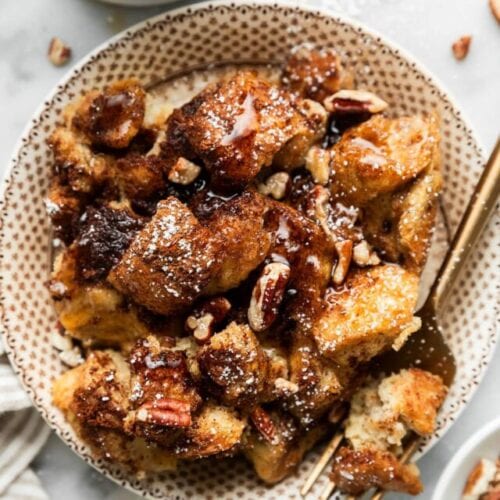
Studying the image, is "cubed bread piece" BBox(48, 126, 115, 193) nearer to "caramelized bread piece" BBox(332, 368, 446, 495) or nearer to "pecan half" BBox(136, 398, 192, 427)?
"pecan half" BBox(136, 398, 192, 427)

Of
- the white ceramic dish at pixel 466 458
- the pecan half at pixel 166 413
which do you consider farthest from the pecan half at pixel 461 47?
the pecan half at pixel 166 413

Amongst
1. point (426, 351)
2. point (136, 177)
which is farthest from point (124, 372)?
point (426, 351)

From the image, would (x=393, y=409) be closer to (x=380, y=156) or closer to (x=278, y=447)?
(x=278, y=447)

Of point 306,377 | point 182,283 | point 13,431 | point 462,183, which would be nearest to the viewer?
point 182,283

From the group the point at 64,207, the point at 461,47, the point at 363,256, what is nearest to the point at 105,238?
the point at 64,207

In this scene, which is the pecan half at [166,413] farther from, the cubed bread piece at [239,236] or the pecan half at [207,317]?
the cubed bread piece at [239,236]

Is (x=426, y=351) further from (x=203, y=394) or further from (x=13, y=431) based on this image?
(x=13, y=431)
